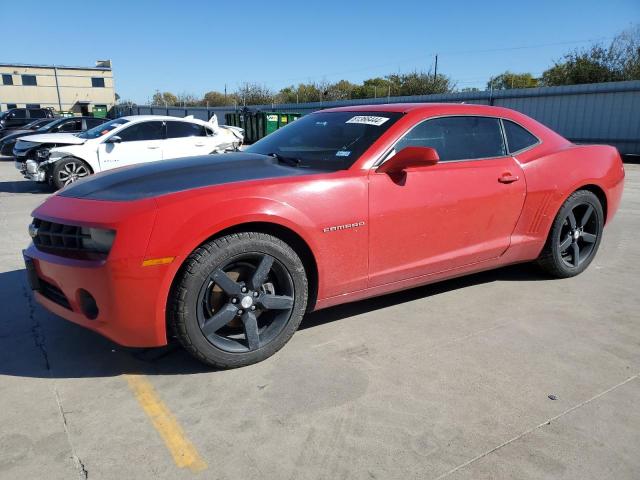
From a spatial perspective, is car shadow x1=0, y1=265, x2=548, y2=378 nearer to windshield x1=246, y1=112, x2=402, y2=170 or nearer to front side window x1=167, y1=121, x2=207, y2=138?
windshield x1=246, y1=112, x2=402, y2=170

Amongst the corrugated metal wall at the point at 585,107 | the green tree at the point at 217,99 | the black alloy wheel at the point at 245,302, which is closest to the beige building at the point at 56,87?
the green tree at the point at 217,99

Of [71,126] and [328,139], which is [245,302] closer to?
[328,139]

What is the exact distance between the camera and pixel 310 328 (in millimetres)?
3381

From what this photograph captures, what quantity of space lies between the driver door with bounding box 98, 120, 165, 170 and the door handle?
768cm

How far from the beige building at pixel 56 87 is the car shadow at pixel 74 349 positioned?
6022 cm

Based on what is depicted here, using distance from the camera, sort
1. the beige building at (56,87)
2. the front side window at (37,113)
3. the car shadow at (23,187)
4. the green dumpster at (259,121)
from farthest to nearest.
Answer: the beige building at (56,87) → the green dumpster at (259,121) → the front side window at (37,113) → the car shadow at (23,187)

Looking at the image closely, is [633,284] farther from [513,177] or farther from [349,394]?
[349,394]

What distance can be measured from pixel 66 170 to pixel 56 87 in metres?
61.0

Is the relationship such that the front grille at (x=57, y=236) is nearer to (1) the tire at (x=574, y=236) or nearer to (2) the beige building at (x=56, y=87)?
(1) the tire at (x=574, y=236)

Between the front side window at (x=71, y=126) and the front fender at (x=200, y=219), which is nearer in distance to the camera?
the front fender at (x=200, y=219)

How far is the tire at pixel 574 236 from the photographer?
4.17 metres

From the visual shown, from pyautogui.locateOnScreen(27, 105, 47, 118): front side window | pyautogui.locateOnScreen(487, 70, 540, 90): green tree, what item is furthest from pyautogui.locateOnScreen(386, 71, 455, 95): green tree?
pyautogui.locateOnScreen(27, 105, 47, 118): front side window

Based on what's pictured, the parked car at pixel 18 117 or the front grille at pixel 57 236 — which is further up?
the parked car at pixel 18 117

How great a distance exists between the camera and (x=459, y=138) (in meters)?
3.65
